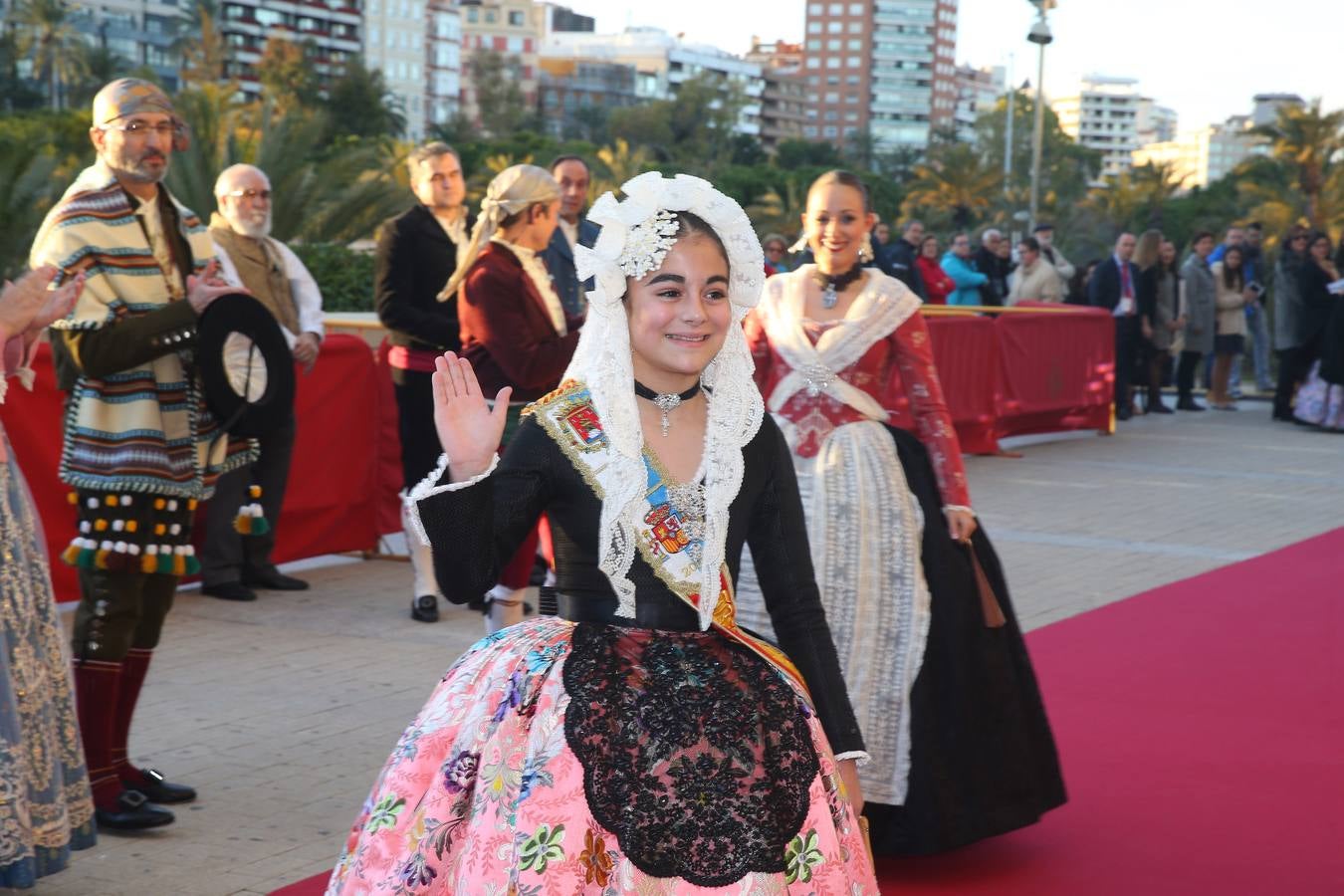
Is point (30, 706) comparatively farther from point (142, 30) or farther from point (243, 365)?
point (142, 30)

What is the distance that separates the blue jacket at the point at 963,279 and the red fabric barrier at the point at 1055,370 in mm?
559

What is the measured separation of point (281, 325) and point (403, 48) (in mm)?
161708

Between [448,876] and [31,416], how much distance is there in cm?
501

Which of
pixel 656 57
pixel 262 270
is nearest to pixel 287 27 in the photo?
pixel 656 57

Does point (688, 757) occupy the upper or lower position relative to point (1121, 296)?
lower

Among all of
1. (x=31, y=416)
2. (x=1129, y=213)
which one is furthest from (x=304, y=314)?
(x=1129, y=213)

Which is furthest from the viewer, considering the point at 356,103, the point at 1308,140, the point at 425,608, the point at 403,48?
the point at 403,48

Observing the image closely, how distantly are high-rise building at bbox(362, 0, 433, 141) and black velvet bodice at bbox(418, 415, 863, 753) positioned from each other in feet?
509

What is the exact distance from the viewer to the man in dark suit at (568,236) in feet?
22.1

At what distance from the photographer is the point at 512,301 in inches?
237

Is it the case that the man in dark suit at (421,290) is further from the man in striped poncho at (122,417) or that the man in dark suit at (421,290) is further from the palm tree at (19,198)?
the palm tree at (19,198)

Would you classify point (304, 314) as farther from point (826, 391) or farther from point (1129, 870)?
point (1129, 870)

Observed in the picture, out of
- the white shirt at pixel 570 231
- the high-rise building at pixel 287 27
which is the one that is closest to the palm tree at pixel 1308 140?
the white shirt at pixel 570 231

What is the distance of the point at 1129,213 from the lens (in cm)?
5872
